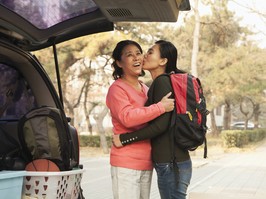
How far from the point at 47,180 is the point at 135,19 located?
124cm

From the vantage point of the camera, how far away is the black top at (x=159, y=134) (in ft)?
9.90

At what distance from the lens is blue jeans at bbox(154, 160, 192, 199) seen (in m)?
3.05

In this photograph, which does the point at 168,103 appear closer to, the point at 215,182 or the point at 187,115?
the point at 187,115

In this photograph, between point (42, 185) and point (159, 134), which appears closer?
point (42, 185)

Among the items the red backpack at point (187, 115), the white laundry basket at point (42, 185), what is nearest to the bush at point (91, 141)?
the red backpack at point (187, 115)

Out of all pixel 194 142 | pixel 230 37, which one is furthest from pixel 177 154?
pixel 230 37

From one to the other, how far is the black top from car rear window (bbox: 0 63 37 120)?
0.95 meters

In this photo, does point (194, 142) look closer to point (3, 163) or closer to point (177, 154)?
point (177, 154)

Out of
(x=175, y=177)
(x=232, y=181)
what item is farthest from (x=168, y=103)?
(x=232, y=181)

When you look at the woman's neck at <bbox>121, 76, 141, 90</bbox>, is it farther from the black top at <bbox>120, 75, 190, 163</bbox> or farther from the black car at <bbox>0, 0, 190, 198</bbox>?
the black car at <bbox>0, 0, 190, 198</bbox>

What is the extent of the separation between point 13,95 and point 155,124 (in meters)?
1.23

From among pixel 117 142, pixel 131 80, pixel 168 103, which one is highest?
pixel 131 80

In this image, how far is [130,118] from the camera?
2979 mm

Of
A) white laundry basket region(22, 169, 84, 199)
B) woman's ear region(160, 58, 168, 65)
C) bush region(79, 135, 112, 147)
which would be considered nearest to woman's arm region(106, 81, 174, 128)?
woman's ear region(160, 58, 168, 65)
